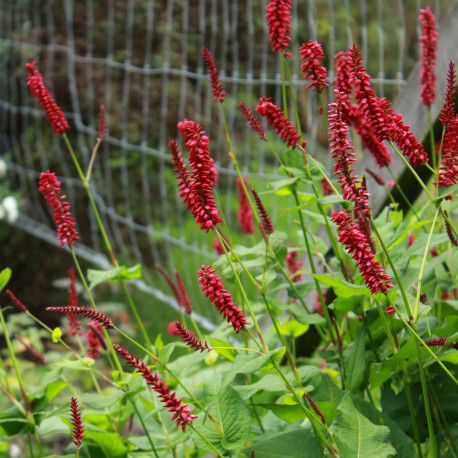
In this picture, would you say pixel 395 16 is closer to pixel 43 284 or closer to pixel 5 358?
pixel 43 284

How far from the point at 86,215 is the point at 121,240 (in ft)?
1.15

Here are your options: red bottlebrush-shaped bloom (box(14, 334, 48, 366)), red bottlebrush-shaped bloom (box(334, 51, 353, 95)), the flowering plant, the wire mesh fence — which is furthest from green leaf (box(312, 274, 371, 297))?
the wire mesh fence

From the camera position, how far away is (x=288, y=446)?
0.98 metres

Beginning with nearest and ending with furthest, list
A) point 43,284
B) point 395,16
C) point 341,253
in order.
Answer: point 341,253
point 43,284
point 395,16

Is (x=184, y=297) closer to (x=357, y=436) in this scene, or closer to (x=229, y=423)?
(x=229, y=423)

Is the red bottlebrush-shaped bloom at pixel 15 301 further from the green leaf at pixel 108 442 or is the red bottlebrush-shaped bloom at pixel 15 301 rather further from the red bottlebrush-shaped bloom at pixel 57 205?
the green leaf at pixel 108 442

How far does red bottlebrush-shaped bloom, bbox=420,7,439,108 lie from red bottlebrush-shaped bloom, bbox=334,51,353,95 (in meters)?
0.22

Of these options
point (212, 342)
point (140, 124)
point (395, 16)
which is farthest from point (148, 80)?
point (212, 342)

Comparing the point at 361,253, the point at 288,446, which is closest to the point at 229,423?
the point at 288,446

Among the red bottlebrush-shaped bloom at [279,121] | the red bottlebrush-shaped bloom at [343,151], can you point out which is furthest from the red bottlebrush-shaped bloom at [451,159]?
the red bottlebrush-shaped bloom at [279,121]

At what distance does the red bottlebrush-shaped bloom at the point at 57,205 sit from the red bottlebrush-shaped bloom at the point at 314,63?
1.47 feet

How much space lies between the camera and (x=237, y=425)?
0.96 m

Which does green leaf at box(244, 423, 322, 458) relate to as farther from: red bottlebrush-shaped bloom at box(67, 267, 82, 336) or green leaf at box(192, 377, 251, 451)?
red bottlebrush-shaped bloom at box(67, 267, 82, 336)

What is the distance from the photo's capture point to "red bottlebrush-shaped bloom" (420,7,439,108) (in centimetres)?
124
